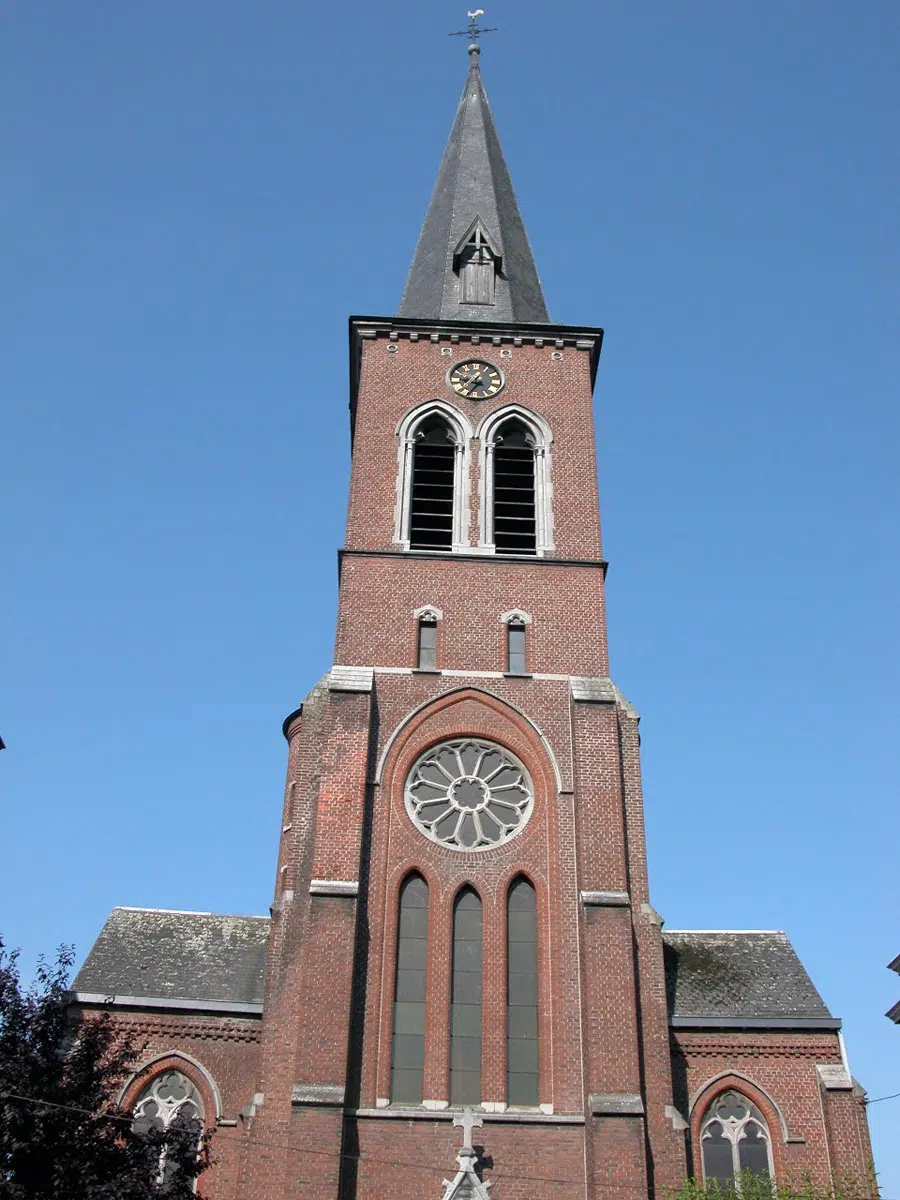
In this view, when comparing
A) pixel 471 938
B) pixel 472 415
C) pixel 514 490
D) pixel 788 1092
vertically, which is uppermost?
pixel 472 415

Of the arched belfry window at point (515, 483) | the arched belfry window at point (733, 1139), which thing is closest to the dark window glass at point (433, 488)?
the arched belfry window at point (515, 483)

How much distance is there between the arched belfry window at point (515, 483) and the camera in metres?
26.5

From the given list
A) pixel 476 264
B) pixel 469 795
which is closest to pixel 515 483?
pixel 476 264

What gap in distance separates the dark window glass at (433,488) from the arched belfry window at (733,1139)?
11614mm

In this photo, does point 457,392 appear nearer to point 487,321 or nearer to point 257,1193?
point 487,321

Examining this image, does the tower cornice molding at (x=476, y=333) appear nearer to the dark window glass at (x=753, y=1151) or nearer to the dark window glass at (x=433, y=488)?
the dark window glass at (x=433, y=488)

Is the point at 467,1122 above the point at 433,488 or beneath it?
beneath

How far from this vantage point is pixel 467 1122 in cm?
1955

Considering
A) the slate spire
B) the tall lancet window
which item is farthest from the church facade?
the tall lancet window

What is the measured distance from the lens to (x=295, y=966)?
20.8m

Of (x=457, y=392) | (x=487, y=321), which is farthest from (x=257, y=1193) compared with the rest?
(x=487, y=321)

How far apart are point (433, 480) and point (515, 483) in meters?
1.75

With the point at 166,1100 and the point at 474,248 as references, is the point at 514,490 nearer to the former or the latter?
the point at 474,248

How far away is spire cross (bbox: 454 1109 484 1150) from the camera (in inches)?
764
